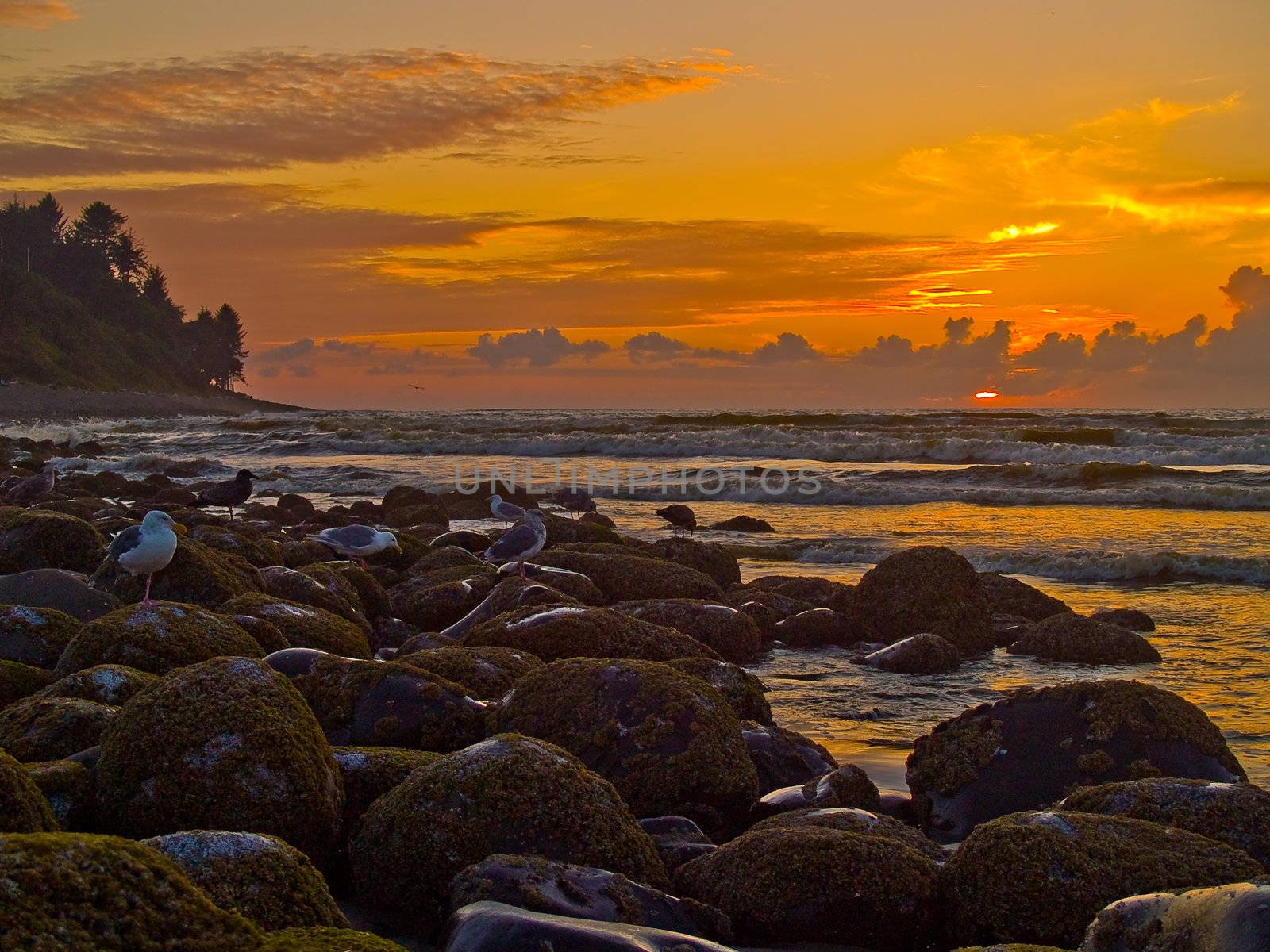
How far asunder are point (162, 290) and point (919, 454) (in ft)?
366

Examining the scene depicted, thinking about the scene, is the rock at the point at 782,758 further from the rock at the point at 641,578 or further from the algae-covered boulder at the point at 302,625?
the rock at the point at 641,578

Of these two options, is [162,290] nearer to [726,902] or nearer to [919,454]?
[919,454]

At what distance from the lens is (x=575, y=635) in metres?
7.60

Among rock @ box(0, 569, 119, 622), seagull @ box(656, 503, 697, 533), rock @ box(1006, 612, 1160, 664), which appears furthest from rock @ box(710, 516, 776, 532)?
rock @ box(0, 569, 119, 622)

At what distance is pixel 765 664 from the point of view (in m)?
9.58

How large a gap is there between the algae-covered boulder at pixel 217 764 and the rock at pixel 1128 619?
27.1ft

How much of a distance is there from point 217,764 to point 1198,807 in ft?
12.6

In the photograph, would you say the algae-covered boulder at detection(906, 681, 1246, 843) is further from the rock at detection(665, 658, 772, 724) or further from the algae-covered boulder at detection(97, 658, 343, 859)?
the algae-covered boulder at detection(97, 658, 343, 859)

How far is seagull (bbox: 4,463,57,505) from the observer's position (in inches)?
706

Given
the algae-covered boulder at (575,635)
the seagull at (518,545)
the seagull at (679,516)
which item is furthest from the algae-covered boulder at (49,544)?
the seagull at (679,516)

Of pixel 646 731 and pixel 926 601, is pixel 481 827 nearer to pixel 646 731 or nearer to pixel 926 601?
pixel 646 731

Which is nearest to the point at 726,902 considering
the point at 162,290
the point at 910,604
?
the point at 910,604

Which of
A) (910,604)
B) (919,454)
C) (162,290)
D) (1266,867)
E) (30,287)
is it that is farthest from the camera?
(162,290)

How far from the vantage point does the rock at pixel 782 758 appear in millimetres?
5980
